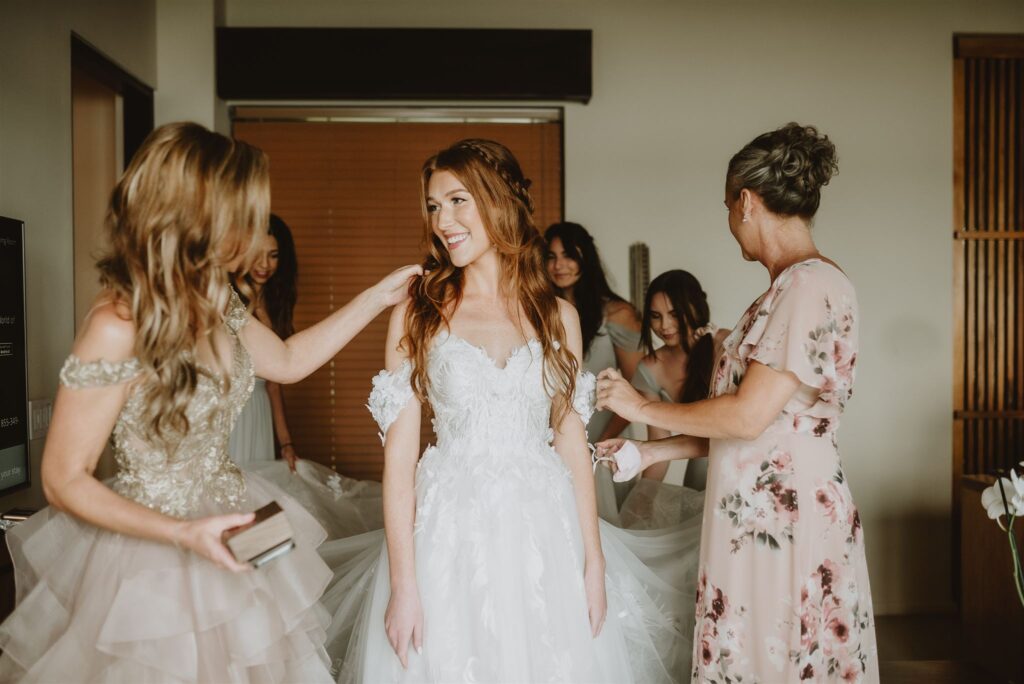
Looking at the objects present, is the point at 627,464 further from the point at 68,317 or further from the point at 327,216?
the point at 327,216

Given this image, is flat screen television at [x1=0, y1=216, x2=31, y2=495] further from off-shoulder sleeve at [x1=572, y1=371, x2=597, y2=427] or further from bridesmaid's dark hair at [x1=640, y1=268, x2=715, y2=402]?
bridesmaid's dark hair at [x1=640, y1=268, x2=715, y2=402]

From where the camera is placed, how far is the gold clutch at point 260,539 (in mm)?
1182

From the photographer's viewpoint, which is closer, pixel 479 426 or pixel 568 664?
pixel 568 664

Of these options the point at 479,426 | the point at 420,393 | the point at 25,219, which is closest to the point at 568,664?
the point at 479,426

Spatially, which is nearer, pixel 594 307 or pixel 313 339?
pixel 313 339

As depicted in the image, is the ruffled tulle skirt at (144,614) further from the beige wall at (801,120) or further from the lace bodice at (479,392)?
the beige wall at (801,120)

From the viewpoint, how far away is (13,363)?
239 cm

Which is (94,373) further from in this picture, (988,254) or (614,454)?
(988,254)

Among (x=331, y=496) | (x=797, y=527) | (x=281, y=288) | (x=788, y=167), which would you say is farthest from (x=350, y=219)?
(x=797, y=527)

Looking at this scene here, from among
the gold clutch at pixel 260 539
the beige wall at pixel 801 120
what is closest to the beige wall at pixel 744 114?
the beige wall at pixel 801 120

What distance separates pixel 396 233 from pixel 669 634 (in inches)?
107

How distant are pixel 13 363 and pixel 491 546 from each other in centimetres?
168

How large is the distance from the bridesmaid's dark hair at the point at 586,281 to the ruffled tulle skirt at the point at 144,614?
213 centimetres

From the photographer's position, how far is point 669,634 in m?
2.21
